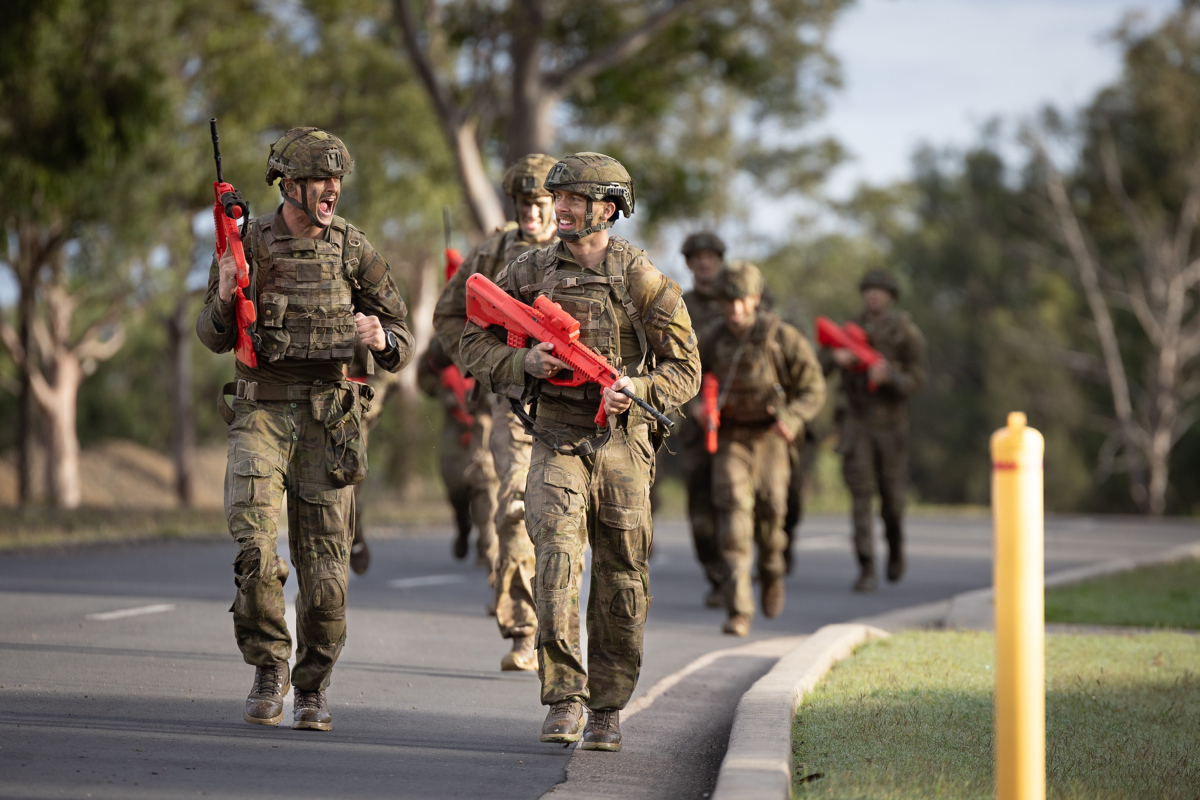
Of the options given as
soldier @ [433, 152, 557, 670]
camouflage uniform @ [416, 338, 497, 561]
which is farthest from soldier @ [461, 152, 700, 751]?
camouflage uniform @ [416, 338, 497, 561]

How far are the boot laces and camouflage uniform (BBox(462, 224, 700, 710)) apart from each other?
3.54 feet

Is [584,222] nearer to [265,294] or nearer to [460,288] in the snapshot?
[265,294]

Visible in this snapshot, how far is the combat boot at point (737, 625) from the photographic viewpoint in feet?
31.9

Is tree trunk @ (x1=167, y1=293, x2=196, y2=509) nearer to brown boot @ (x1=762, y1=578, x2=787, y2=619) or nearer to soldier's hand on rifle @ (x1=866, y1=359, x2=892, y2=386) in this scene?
soldier's hand on rifle @ (x1=866, y1=359, x2=892, y2=386)

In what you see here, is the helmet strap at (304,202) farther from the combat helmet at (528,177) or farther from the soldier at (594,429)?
the combat helmet at (528,177)

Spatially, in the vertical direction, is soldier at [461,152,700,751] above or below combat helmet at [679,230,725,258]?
below

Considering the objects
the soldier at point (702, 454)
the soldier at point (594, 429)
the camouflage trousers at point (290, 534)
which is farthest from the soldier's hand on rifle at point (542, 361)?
the soldier at point (702, 454)

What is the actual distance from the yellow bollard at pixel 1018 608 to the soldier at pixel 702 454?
24.0 ft

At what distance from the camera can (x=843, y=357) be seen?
13.2 meters

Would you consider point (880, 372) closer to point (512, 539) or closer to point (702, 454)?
point (702, 454)

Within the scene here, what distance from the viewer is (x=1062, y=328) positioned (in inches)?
1800

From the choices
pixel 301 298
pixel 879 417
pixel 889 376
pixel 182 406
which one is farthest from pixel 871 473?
pixel 182 406

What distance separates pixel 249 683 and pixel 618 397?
7.60ft

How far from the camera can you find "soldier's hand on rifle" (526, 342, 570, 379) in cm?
603
